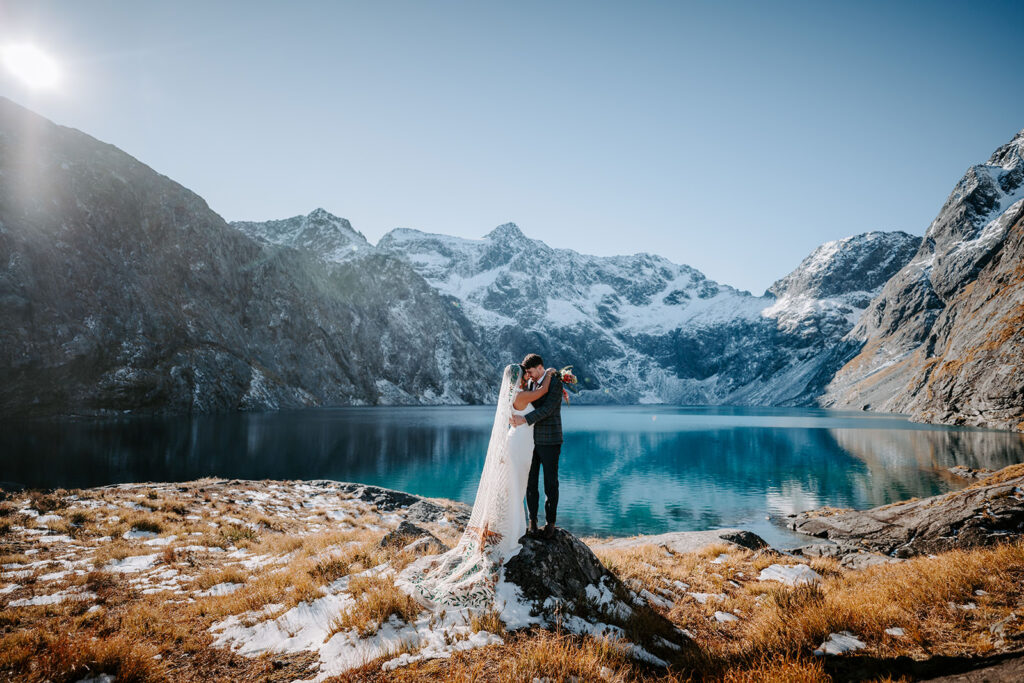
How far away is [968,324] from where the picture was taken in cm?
10775

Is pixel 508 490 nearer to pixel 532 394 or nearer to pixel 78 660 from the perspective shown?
pixel 532 394

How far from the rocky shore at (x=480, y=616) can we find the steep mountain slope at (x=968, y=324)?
91.6 m

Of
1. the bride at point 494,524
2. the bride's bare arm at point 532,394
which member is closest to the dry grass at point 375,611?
the bride at point 494,524

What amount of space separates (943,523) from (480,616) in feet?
66.8

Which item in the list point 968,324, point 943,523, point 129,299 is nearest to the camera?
point 943,523

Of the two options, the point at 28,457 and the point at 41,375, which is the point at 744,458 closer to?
the point at 28,457

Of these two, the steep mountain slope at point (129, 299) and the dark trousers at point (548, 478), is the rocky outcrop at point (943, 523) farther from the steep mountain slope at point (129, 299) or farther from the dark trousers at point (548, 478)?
the steep mountain slope at point (129, 299)

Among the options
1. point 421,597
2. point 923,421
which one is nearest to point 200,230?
point 421,597

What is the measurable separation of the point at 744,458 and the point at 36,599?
207 feet

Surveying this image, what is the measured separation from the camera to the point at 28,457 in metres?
42.5

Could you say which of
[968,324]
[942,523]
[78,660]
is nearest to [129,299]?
[78,660]

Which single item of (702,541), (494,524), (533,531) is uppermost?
(494,524)

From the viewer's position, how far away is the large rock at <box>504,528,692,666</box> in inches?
270

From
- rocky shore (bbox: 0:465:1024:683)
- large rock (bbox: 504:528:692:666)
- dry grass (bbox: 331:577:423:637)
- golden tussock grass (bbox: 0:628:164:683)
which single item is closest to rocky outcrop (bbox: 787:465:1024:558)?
rocky shore (bbox: 0:465:1024:683)
